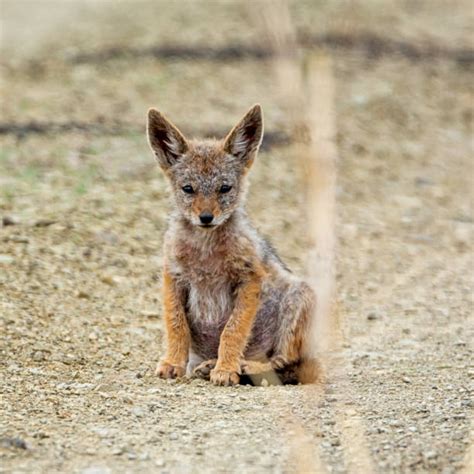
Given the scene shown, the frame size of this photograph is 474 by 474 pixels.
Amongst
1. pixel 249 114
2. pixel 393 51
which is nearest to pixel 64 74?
pixel 393 51

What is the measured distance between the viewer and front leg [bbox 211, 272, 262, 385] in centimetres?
597

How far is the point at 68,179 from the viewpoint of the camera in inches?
384

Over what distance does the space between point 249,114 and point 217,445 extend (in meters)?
2.44

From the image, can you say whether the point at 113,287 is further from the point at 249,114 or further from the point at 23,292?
the point at 249,114

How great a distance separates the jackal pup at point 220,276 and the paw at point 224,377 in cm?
4

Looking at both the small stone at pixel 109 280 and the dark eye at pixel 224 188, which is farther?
the small stone at pixel 109 280

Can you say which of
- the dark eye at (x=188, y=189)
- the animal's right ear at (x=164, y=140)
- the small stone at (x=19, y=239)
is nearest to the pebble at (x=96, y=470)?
the dark eye at (x=188, y=189)

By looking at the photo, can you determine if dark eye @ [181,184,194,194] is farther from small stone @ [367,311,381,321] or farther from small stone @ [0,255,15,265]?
small stone @ [367,311,381,321]

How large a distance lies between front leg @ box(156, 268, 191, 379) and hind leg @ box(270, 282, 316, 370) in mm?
560

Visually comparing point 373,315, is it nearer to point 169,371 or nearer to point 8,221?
point 169,371

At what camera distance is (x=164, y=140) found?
646cm

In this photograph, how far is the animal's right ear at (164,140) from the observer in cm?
638

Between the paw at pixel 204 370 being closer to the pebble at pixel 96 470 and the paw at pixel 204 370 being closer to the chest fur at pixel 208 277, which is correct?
the chest fur at pixel 208 277

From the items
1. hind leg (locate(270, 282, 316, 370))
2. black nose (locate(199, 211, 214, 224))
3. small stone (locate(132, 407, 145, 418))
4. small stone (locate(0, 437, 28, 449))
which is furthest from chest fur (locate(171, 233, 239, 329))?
small stone (locate(0, 437, 28, 449))
